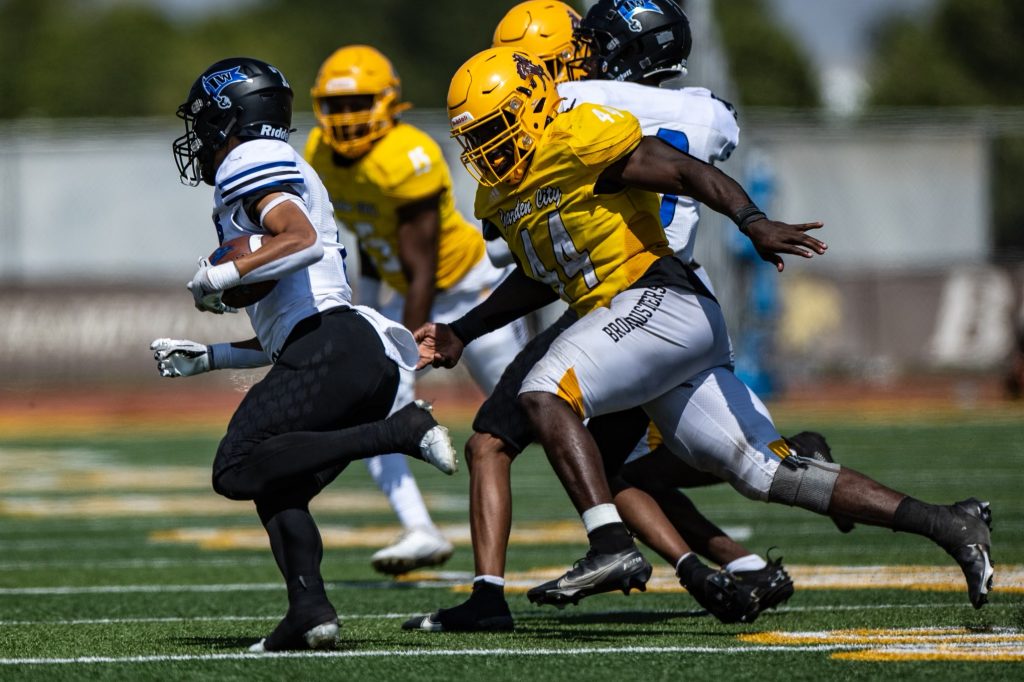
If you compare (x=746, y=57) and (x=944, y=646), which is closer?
(x=944, y=646)

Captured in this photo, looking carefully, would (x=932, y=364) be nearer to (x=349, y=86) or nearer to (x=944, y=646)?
(x=349, y=86)

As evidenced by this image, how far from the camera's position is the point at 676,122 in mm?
5152

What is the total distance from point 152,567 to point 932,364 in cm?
1361

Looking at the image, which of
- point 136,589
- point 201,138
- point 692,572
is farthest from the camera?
point 136,589

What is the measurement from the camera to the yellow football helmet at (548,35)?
5.64 metres

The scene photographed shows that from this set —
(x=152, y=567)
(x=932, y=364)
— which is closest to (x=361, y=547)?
(x=152, y=567)

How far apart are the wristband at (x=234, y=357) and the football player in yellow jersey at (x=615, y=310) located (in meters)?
0.78

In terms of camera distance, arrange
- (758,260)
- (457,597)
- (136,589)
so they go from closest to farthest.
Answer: (457,597)
(136,589)
(758,260)

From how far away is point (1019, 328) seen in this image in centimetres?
1603

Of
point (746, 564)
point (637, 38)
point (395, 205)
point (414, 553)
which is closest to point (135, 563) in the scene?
point (414, 553)

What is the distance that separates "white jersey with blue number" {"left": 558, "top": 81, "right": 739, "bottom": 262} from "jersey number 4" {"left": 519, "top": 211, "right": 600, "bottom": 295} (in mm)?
428

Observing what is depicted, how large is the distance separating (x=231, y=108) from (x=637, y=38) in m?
1.44

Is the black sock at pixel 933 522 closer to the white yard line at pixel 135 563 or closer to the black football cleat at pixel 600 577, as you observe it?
the black football cleat at pixel 600 577

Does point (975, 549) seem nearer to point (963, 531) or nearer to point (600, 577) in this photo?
point (963, 531)
